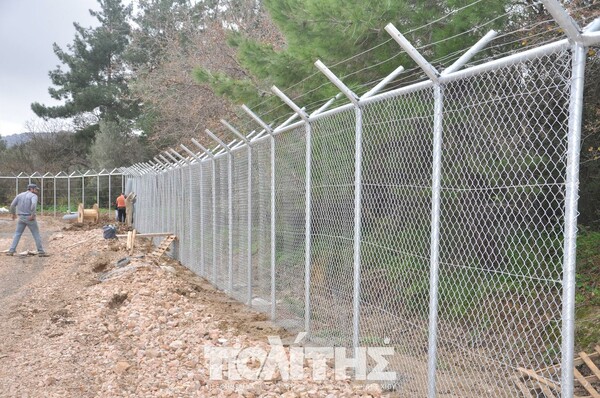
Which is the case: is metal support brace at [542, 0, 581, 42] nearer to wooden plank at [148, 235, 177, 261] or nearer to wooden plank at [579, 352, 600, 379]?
wooden plank at [579, 352, 600, 379]

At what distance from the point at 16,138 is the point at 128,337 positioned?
43.4m

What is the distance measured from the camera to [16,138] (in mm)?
46031

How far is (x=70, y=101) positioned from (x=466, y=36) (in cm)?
3586

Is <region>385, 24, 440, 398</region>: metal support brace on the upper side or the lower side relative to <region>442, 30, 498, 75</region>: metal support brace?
lower

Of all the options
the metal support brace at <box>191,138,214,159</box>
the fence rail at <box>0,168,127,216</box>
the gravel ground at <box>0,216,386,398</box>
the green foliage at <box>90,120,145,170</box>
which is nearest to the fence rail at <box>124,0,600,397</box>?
the gravel ground at <box>0,216,386,398</box>

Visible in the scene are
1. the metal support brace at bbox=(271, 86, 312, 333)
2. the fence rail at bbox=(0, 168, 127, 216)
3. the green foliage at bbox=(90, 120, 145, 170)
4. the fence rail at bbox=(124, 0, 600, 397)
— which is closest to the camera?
the fence rail at bbox=(124, 0, 600, 397)

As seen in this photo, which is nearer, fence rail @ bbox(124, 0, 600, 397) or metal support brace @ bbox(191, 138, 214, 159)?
fence rail @ bbox(124, 0, 600, 397)

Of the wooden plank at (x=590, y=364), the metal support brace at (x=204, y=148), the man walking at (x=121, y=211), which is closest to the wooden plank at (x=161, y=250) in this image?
the metal support brace at (x=204, y=148)

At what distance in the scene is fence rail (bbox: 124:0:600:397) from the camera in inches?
143

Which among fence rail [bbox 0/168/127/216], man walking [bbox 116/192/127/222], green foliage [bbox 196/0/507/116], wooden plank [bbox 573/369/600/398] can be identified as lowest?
wooden plank [bbox 573/369/600/398]

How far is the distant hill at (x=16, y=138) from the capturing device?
4203cm

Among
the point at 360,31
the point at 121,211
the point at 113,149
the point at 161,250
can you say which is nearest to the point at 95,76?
the point at 113,149

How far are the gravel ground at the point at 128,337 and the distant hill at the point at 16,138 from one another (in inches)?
1261

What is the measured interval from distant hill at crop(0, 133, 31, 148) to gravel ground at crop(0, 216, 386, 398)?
32024mm
